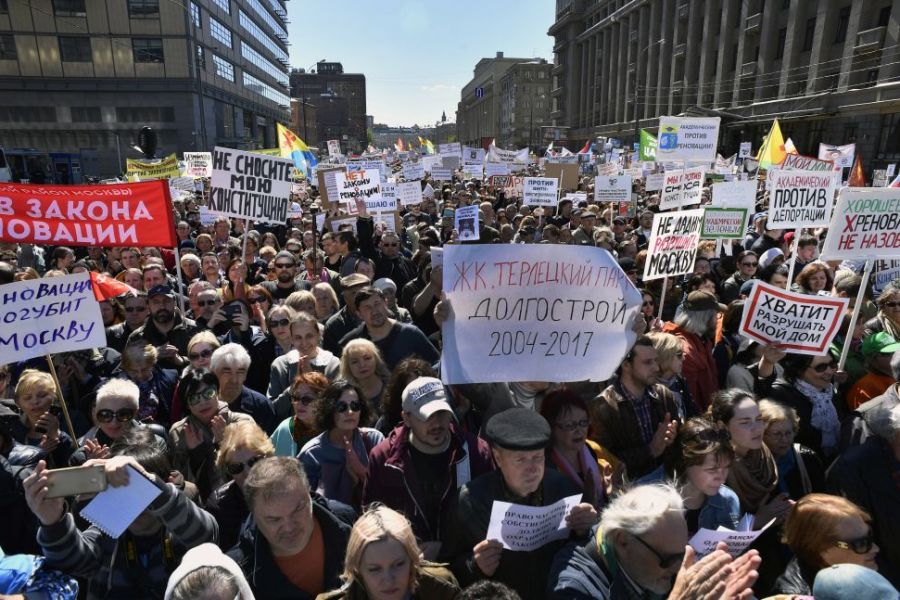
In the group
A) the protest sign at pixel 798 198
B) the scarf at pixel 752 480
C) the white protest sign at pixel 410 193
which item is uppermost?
the protest sign at pixel 798 198

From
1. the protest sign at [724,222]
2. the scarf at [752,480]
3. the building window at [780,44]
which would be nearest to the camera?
the scarf at [752,480]

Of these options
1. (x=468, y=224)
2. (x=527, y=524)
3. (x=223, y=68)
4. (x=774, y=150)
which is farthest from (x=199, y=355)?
(x=223, y=68)

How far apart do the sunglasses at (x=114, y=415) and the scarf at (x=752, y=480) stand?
343 cm

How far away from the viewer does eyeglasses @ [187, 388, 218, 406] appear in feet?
11.8

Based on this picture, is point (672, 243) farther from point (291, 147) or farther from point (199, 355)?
point (291, 147)

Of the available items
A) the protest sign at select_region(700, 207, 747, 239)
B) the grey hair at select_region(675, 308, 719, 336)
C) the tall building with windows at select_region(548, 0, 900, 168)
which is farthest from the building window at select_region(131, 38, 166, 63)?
the grey hair at select_region(675, 308, 719, 336)

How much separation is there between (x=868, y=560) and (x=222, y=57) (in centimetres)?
5690

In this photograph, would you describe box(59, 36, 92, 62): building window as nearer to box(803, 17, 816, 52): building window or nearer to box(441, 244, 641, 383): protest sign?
box(803, 17, 816, 52): building window

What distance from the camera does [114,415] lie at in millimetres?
3309

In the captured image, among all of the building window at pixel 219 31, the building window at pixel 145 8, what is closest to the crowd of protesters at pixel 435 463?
the building window at pixel 145 8

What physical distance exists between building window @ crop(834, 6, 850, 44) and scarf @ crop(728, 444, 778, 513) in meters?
37.8

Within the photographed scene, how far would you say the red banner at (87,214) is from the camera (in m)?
4.98

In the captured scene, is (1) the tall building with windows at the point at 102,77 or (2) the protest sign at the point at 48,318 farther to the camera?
(1) the tall building with windows at the point at 102,77

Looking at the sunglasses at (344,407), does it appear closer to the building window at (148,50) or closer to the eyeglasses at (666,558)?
the eyeglasses at (666,558)
